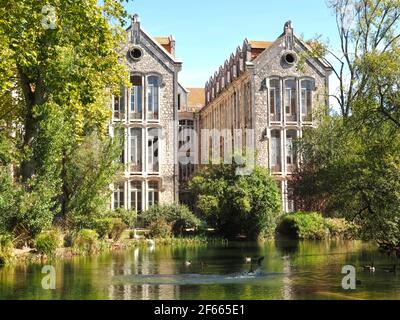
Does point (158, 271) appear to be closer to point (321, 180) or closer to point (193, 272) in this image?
point (193, 272)

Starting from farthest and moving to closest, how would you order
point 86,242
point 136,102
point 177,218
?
point 136,102, point 177,218, point 86,242

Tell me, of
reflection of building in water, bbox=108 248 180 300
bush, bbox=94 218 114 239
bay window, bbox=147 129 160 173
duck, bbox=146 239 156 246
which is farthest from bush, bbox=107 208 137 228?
A: reflection of building in water, bbox=108 248 180 300

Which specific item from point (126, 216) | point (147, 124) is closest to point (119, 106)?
point (147, 124)

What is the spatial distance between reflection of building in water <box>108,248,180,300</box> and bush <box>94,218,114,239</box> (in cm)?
580

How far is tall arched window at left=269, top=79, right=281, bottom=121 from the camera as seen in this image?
48.0m

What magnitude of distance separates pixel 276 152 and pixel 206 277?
95.8 ft

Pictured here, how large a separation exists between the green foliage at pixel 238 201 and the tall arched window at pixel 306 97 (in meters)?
11.2

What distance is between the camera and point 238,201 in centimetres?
3659

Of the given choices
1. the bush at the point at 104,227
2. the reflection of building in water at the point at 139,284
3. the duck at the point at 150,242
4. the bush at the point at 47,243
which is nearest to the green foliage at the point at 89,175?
the bush at the point at 104,227

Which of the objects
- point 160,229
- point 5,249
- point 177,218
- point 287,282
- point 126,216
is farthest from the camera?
point 126,216

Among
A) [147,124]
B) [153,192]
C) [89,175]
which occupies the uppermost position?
[147,124]

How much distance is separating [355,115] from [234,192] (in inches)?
469

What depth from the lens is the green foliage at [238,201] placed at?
37.1m

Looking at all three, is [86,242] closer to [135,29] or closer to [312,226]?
[312,226]
